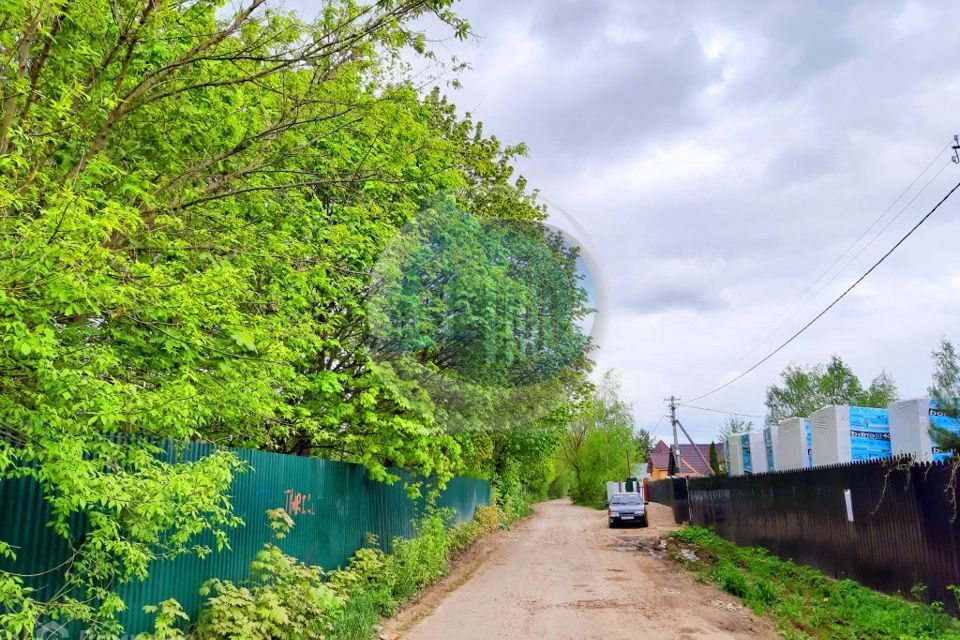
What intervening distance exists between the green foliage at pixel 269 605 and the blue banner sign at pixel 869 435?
513 inches

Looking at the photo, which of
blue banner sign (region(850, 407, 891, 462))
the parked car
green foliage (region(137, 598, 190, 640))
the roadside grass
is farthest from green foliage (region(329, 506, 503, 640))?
the parked car

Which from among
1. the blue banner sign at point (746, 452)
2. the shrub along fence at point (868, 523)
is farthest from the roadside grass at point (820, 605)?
the blue banner sign at point (746, 452)

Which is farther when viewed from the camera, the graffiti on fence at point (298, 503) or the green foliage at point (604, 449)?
the green foliage at point (604, 449)

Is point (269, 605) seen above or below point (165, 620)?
below

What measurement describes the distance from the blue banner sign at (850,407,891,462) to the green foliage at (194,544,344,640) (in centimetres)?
1303

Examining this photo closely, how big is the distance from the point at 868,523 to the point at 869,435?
578cm

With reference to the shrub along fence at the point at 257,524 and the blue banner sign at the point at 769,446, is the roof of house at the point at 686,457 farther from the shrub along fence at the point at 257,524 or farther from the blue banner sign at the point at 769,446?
the shrub along fence at the point at 257,524

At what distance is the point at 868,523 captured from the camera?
1070 centimetres

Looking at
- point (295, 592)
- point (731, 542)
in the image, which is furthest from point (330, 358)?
point (731, 542)

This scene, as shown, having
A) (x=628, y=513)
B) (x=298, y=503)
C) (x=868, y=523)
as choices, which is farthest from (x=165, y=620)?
(x=628, y=513)

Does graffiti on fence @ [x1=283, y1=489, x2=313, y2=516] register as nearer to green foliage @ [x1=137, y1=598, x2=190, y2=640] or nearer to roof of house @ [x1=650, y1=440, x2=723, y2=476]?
green foliage @ [x1=137, y1=598, x2=190, y2=640]

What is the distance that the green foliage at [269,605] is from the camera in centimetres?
630

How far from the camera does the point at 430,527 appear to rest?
14.4 m

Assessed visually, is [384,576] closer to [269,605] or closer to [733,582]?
[269,605]
